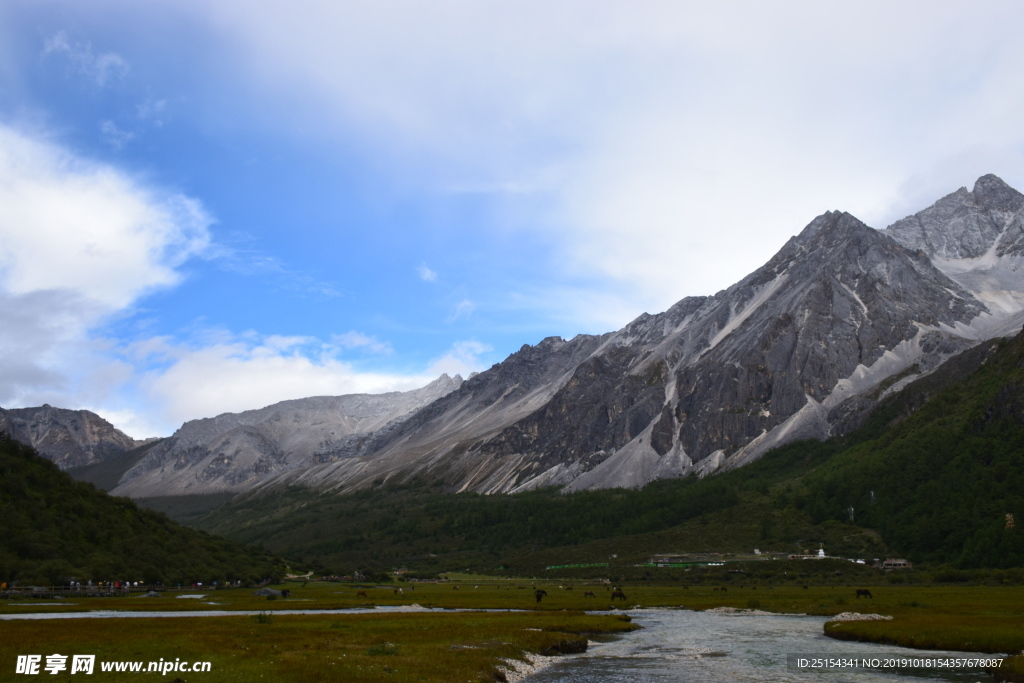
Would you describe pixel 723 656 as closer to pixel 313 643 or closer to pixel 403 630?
pixel 403 630

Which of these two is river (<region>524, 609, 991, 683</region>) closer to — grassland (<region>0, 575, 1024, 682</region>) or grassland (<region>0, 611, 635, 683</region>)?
grassland (<region>0, 575, 1024, 682</region>)

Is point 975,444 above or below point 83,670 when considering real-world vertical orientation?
above

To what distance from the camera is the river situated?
1854 inches

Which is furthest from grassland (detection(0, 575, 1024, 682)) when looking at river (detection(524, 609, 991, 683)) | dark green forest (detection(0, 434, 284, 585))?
dark green forest (detection(0, 434, 284, 585))

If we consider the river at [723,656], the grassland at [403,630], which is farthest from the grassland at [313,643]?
the river at [723,656]

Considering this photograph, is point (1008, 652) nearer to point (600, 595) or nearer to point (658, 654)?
point (658, 654)

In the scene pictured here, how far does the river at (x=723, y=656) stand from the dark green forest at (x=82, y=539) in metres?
74.0

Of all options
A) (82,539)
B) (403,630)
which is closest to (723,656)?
(403,630)

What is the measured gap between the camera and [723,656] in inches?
2231

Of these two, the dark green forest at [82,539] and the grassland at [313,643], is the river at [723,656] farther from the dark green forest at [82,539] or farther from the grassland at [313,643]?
the dark green forest at [82,539]

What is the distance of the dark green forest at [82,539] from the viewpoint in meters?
97.4

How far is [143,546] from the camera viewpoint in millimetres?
118375

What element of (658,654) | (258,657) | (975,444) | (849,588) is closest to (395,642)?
(258,657)

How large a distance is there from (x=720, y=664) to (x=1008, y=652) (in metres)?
20.5
